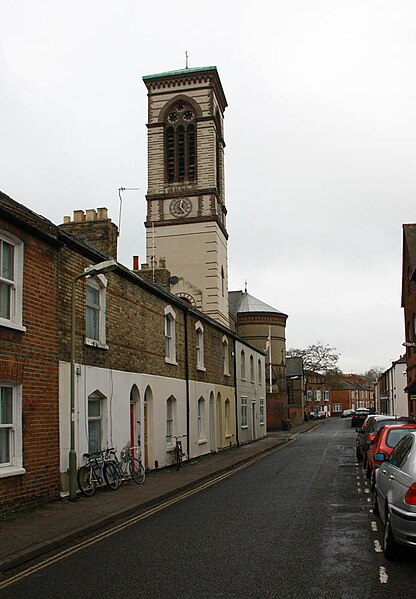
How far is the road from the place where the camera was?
7.42m

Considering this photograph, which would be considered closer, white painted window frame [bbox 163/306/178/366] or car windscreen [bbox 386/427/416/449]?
car windscreen [bbox 386/427/416/449]

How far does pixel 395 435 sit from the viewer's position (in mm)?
15750

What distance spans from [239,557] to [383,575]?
1.90 m

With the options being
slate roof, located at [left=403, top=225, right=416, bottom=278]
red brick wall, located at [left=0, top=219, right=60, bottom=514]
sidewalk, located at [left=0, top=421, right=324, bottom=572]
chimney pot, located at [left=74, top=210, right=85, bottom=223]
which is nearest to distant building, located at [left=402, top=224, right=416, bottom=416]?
slate roof, located at [left=403, top=225, right=416, bottom=278]

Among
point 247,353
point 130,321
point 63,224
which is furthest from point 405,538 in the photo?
point 247,353

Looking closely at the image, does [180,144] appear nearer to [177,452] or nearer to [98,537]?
[177,452]

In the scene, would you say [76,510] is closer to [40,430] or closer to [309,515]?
[40,430]

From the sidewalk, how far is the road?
1.52ft

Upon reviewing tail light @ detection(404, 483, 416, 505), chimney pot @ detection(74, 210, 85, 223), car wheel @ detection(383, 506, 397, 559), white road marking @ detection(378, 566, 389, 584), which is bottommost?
white road marking @ detection(378, 566, 389, 584)

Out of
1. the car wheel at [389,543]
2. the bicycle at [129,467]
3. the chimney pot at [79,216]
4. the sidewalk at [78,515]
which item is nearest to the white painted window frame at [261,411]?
the sidewalk at [78,515]

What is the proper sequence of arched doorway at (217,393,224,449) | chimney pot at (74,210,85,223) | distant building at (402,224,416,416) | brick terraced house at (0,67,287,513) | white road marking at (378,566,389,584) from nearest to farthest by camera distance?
white road marking at (378,566,389,584), brick terraced house at (0,67,287,513), chimney pot at (74,210,85,223), arched doorway at (217,393,224,449), distant building at (402,224,416,416)

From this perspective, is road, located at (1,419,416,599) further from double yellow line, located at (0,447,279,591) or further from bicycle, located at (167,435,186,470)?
bicycle, located at (167,435,186,470)

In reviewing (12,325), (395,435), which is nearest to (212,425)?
(395,435)

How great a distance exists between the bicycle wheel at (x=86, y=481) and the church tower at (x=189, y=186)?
121 ft
